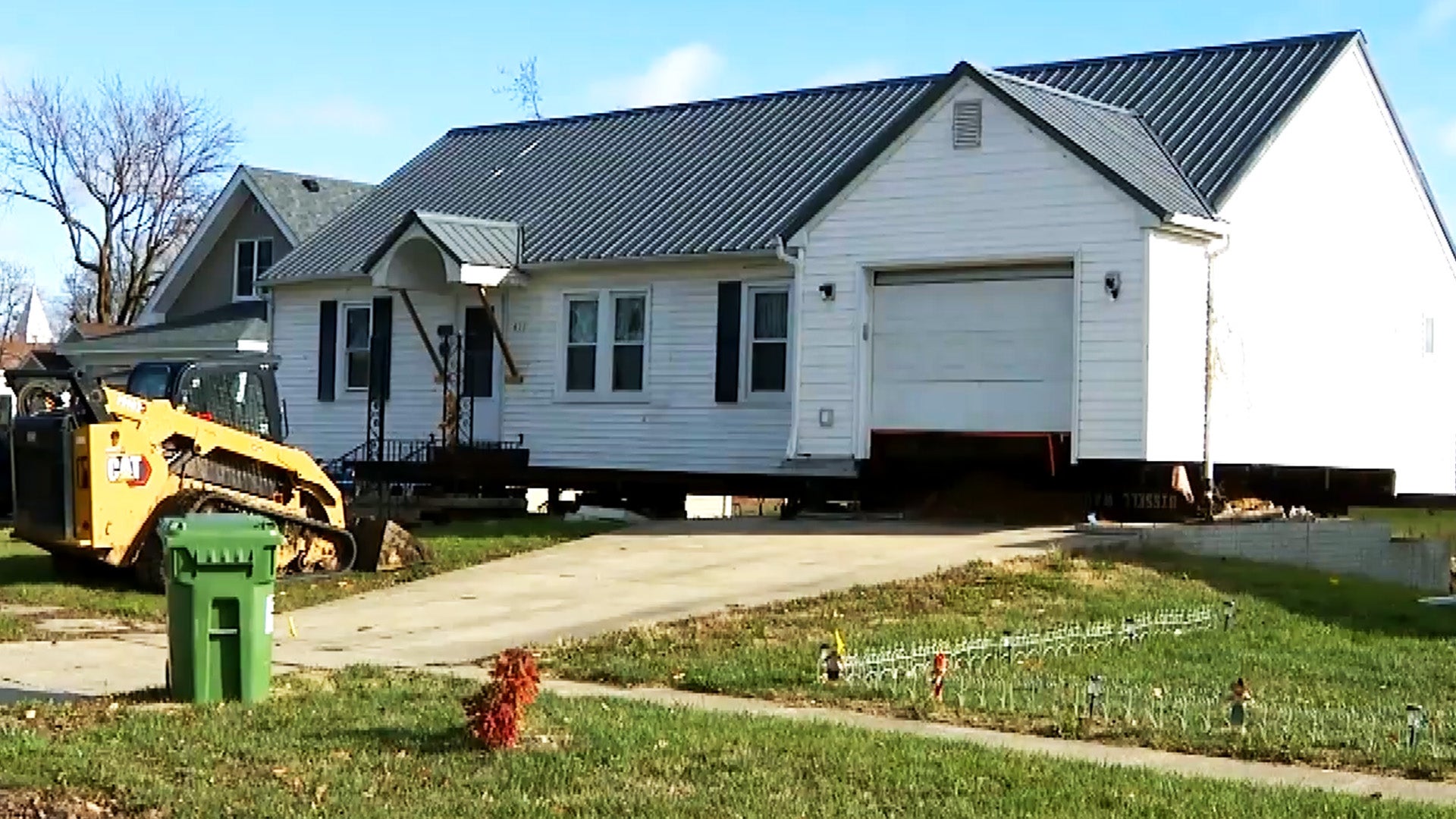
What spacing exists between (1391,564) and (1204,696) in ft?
40.8

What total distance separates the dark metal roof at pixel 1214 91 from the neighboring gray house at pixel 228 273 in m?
14.9

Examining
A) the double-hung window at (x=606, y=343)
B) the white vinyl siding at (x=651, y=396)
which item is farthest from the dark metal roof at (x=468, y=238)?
the double-hung window at (x=606, y=343)

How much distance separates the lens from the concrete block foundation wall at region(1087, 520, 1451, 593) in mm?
19594

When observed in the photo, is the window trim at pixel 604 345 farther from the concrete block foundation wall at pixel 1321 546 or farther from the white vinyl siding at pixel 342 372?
the concrete block foundation wall at pixel 1321 546

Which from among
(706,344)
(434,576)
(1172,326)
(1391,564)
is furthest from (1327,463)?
(434,576)

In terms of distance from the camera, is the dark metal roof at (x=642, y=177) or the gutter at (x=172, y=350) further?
the gutter at (x=172, y=350)

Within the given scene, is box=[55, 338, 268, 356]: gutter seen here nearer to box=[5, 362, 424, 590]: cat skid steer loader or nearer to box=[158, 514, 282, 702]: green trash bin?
box=[5, 362, 424, 590]: cat skid steer loader

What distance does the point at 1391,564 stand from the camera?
2305 centimetres

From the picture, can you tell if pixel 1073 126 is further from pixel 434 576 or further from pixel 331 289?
pixel 331 289

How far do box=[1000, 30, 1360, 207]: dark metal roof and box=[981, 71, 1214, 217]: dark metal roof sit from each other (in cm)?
40

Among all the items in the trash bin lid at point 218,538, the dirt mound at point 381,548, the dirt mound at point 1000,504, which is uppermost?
the trash bin lid at point 218,538

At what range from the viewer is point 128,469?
1733 cm

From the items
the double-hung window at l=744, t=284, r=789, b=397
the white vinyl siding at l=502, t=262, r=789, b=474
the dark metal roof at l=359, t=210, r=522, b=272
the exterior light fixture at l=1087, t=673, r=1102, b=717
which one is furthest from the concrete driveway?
the dark metal roof at l=359, t=210, r=522, b=272

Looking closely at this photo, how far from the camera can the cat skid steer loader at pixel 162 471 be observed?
17156 mm
